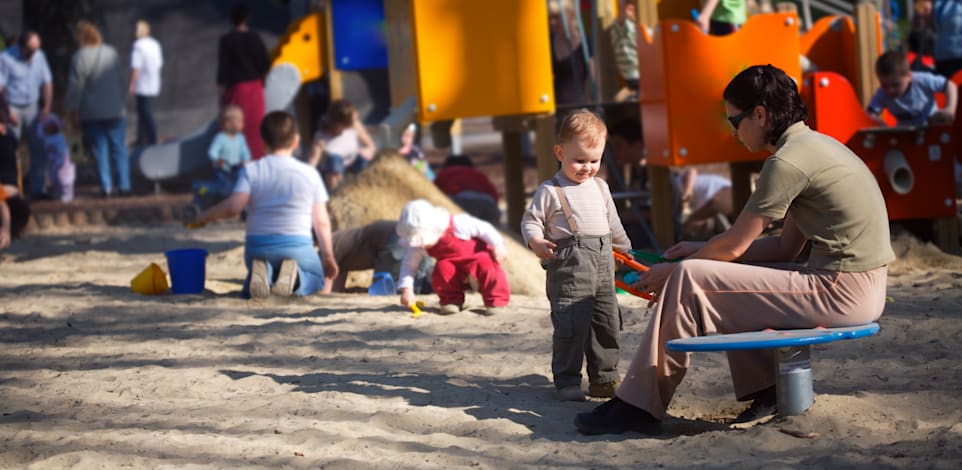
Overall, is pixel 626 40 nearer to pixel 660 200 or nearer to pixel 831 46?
pixel 660 200

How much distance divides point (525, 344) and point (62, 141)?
8248 millimetres

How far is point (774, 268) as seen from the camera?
3.97m

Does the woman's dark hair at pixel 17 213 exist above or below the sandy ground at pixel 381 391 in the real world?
above

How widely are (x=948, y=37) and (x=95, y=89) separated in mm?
8018

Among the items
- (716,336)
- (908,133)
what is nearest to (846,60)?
(908,133)

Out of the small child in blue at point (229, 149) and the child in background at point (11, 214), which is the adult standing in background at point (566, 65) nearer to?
the small child in blue at point (229, 149)

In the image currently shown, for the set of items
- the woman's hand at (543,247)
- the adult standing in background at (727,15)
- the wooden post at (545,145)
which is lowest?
the woman's hand at (543,247)

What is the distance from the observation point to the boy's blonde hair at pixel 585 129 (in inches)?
172

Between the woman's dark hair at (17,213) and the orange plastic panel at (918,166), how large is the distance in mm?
6045

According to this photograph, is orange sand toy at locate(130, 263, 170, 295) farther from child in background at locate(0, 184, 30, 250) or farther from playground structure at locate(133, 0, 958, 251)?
child in background at locate(0, 184, 30, 250)

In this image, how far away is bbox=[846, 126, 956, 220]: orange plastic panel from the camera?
728 cm

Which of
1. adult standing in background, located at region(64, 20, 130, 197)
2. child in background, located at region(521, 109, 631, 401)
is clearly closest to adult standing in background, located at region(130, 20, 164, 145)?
adult standing in background, located at region(64, 20, 130, 197)

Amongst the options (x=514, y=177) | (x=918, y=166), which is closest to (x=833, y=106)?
(x=918, y=166)

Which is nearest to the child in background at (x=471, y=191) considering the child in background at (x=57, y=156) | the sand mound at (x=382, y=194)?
the sand mound at (x=382, y=194)
